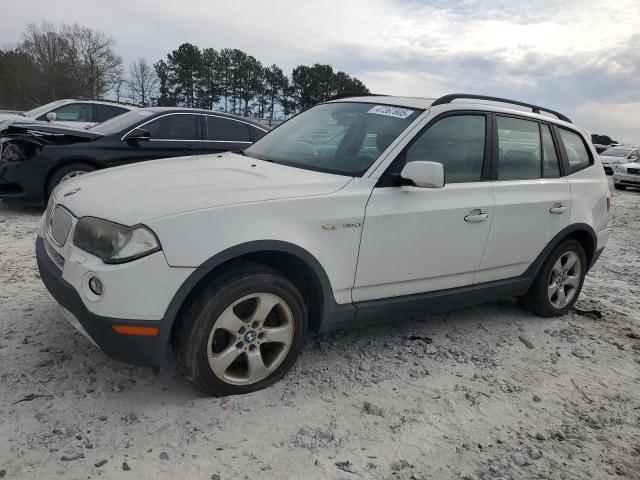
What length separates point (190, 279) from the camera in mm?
2562

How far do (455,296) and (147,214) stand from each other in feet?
7.33

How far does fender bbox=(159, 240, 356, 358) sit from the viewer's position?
→ 2.56 m

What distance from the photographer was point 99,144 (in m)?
6.93

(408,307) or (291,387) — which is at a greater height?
(408,307)

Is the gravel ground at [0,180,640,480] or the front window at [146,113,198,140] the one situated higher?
the front window at [146,113,198,140]

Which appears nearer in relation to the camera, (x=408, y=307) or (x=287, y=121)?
(x=408, y=307)

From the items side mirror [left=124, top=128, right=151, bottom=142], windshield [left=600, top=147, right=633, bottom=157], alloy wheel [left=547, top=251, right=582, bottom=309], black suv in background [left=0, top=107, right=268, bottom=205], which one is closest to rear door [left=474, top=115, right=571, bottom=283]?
alloy wheel [left=547, top=251, right=582, bottom=309]

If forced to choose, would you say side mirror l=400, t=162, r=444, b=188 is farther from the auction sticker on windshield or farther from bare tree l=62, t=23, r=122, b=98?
bare tree l=62, t=23, r=122, b=98

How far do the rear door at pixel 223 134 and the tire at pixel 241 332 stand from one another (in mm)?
5039

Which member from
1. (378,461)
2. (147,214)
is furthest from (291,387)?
(147,214)

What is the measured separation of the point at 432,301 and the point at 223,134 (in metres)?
5.22

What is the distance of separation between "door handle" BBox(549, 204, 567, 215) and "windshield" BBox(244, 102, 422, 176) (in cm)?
153

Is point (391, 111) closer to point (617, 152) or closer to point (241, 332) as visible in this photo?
point (241, 332)

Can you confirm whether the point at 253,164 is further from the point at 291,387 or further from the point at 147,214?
the point at 291,387
